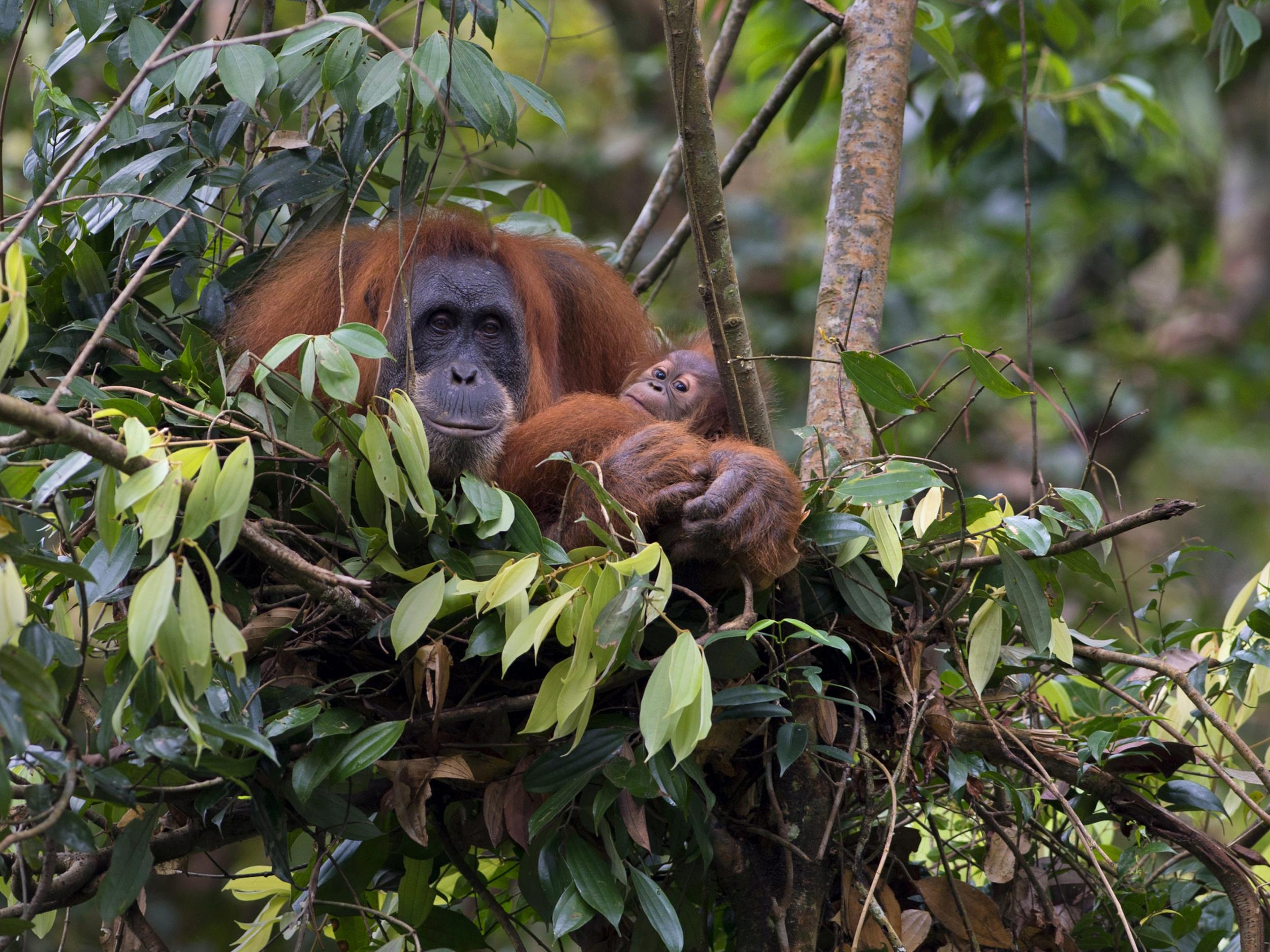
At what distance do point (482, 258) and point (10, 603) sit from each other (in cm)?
141

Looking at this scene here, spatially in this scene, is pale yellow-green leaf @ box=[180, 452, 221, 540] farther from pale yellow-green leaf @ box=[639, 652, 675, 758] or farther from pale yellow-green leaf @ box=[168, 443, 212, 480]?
pale yellow-green leaf @ box=[639, 652, 675, 758]

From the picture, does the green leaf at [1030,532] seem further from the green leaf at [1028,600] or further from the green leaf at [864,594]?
the green leaf at [864,594]

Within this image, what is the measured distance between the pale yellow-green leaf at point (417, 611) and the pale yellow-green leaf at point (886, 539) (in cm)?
63

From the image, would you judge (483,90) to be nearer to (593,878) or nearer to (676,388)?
(676,388)

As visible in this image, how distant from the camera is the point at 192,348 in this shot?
6.90 ft

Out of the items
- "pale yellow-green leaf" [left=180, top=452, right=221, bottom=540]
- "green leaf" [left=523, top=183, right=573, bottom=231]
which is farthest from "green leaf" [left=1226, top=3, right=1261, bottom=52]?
"pale yellow-green leaf" [left=180, top=452, right=221, bottom=540]

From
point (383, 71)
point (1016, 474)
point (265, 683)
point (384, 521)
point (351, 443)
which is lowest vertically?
point (1016, 474)

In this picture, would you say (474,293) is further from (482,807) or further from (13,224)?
(482,807)

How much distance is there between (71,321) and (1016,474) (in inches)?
201

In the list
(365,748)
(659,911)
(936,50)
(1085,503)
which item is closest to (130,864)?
(365,748)

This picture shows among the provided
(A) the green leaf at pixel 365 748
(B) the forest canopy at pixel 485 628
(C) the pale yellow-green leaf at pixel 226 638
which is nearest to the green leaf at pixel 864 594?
(B) the forest canopy at pixel 485 628

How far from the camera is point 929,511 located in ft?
6.57

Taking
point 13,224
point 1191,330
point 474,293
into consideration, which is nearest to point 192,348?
point 13,224

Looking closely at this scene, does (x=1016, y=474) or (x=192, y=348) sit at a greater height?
(x=192, y=348)
